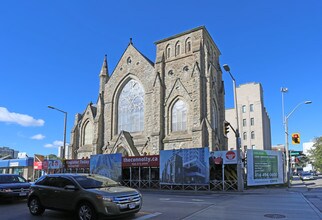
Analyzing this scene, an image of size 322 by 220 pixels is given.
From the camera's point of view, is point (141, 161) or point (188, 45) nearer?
point (141, 161)

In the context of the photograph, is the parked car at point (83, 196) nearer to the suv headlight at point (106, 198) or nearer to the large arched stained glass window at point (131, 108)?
the suv headlight at point (106, 198)

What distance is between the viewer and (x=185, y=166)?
80.7 feet

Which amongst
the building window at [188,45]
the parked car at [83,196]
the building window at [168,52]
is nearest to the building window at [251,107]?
the building window at [168,52]

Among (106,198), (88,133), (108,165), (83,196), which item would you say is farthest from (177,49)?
(106,198)

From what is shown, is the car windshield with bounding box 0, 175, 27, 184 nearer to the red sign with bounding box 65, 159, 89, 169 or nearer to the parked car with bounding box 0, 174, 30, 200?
the parked car with bounding box 0, 174, 30, 200

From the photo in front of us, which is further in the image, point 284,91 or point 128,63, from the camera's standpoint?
point 128,63

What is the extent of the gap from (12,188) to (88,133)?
30327 mm

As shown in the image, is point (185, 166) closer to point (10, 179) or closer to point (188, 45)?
point (10, 179)

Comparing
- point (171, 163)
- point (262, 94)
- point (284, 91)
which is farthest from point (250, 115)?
point (171, 163)

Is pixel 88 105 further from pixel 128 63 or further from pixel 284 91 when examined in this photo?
pixel 284 91

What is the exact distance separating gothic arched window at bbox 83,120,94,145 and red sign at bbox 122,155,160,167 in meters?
16.5

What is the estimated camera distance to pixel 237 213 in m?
11.1

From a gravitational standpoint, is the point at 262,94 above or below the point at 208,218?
above

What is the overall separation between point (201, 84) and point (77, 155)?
73.1ft
